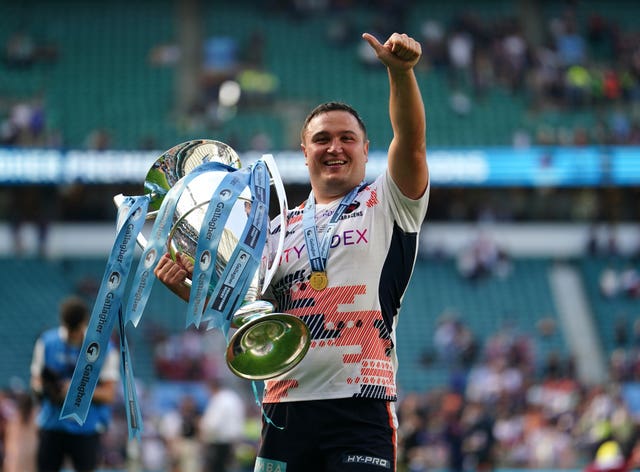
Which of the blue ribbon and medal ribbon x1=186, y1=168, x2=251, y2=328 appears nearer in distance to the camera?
medal ribbon x1=186, y1=168, x2=251, y2=328

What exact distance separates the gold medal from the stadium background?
1520 cm

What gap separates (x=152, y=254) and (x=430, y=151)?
2297 cm

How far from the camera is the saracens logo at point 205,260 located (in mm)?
4195

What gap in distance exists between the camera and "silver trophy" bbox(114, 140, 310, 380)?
13.1ft

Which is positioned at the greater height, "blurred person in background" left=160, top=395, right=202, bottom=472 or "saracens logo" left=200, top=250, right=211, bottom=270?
"blurred person in background" left=160, top=395, right=202, bottom=472

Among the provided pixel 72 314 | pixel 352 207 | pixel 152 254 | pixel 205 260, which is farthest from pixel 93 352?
pixel 72 314

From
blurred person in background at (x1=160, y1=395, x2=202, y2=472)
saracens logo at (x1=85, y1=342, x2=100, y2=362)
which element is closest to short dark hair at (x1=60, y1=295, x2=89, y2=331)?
saracens logo at (x1=85, y1=342, x2=100, y2=362)

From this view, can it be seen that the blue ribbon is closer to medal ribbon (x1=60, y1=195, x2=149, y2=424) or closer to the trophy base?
medal ribbon (x1=60, y1=195, x2=149, y2=424)

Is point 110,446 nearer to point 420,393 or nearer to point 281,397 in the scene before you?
point 420,393

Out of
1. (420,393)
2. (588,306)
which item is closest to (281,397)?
(420,393)

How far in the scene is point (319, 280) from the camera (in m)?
4.20

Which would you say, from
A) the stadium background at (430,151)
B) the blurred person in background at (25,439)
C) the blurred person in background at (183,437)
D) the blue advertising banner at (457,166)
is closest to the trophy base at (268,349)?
the blurred person in background at (25,439)

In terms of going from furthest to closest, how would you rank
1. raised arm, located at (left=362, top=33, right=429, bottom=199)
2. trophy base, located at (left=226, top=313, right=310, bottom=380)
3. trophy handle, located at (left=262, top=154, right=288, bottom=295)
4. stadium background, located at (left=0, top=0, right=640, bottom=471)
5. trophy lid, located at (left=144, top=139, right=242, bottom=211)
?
stadium background, located at (left=0, top=0, right=640, bottom=471)
trophy lid, located at (left=144, top=139, right=242, bottom=211)
trophy handle, located at (left=262, top=154, right=288, bottom=295)
trophy base, located at (left=226, top=313, right=310, bottom=380)
raised arm, located at (left=362, top=33, right=429, bottom=199)

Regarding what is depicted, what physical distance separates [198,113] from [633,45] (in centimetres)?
1143
